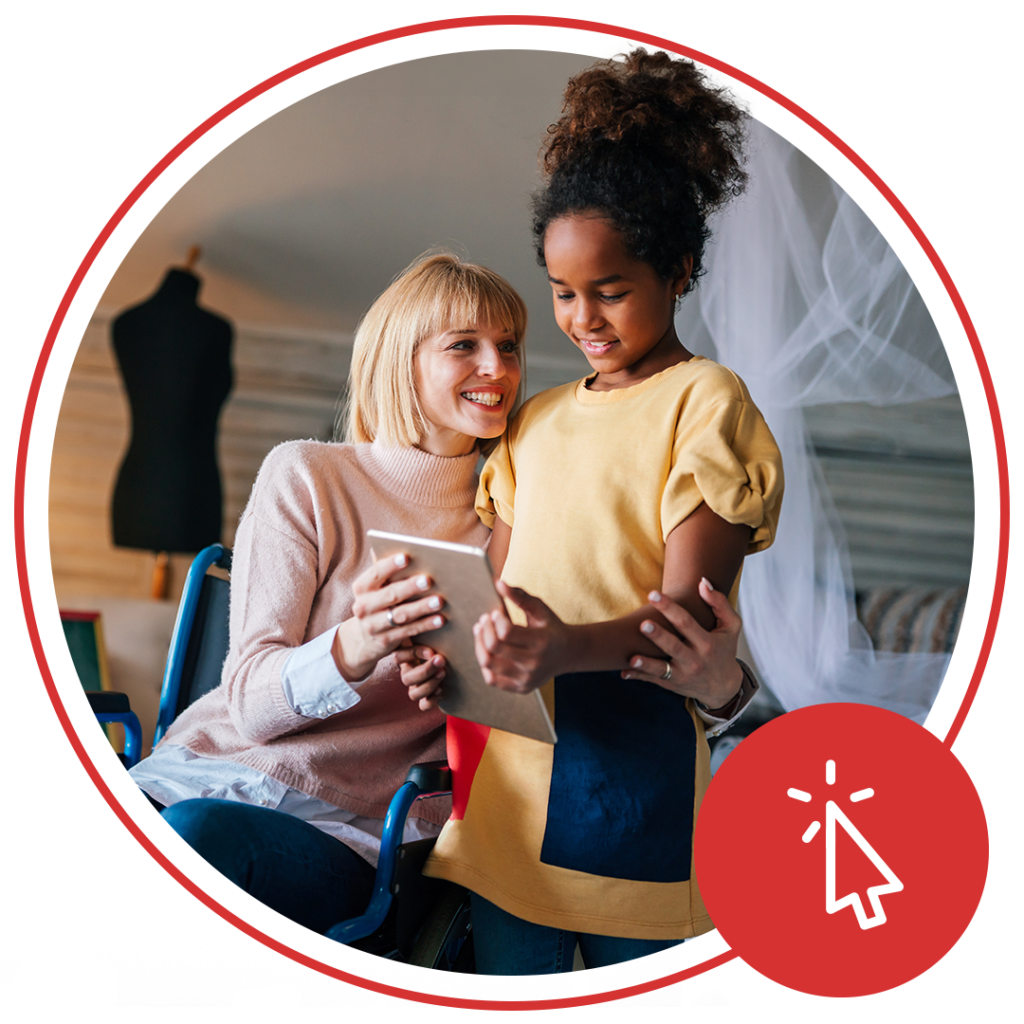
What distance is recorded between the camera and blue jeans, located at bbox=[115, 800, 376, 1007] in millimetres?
761

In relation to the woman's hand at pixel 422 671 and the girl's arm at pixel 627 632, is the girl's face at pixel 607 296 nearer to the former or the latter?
the girl's arm at pixel 627 632

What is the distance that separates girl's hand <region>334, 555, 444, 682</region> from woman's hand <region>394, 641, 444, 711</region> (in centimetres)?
1

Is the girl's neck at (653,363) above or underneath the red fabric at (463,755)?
above

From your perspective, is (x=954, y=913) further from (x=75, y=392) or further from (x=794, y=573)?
(x=75, y=392)

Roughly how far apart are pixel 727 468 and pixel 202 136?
630mm

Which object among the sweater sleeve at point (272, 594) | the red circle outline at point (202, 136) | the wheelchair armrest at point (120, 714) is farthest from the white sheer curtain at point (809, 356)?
the wheelchair armrest at point (120, 714)

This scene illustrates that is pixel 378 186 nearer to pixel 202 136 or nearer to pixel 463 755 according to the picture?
pixel 202 136

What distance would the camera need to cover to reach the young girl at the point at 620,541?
0.67m

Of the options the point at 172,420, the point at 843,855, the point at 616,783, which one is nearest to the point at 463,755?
the point at 616,783

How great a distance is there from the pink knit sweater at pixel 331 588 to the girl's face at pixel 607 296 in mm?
241

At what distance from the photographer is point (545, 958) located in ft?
2.50

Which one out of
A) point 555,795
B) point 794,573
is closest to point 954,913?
point 555,795

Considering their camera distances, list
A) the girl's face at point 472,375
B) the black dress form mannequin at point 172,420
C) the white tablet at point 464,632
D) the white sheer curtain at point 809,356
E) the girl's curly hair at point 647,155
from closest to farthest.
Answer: the white tablet at point 464,632 < the girl's curly hair at point 647,155 < the girl's face at point 472,375 < the white sheer curtain at point 809,356 < the black dress form mannequin at point 172,420

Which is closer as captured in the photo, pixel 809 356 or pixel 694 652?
pixel 694 652
